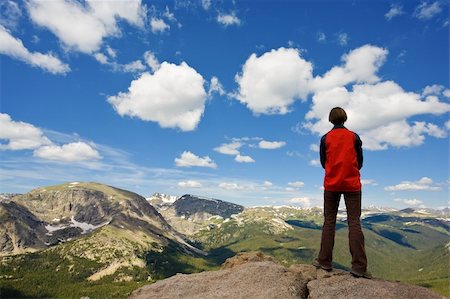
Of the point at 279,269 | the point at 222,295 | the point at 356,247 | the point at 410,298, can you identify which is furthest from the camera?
the point at 279,269

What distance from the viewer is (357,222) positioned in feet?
45.5

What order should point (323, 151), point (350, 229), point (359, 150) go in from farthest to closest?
1. point (323, 151)
2. point (359, 150)
3. point (350, 229)

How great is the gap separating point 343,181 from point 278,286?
4524 mm

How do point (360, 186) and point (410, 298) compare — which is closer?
point (410, 298)

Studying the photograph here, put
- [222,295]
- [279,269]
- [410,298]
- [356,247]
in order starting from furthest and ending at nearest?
[279,269] < [356,247] < [222,295] < [410,298]

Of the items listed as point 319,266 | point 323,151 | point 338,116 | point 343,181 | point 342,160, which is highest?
point 338,116

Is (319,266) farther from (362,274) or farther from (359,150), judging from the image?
(359,150)

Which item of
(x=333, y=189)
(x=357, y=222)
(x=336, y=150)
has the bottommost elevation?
(x=357, y=222)

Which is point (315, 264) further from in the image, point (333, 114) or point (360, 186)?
point (333, 114)

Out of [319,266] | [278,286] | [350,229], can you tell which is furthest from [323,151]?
[278,286]

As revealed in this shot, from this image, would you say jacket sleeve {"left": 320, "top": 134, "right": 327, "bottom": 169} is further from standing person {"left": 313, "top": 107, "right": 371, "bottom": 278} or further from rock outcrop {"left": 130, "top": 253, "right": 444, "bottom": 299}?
rock outcrop {"left": 130, "top": 253, "right": 444, "bottom": 299}

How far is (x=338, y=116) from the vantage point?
1476 cm

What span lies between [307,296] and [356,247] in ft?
8.74

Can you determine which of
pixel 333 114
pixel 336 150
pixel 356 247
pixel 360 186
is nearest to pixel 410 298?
pixel 356 247
